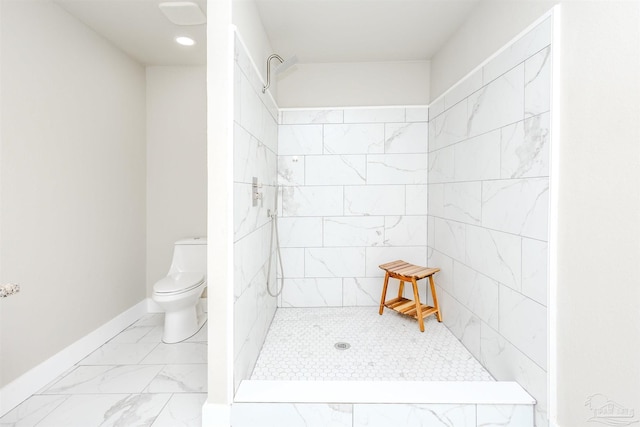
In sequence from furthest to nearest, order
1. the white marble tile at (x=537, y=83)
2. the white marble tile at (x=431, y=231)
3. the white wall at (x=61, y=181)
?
the white marble tile at (x=431, y=231), the white wall at (x=61, y=181), the white marble tile at (x=537, y=83)

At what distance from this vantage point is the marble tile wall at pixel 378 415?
150 centimetres

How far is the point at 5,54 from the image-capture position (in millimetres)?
1695

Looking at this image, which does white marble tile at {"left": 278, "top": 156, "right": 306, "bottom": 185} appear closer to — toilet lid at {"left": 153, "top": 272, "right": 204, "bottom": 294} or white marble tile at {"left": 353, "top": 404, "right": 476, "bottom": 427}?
toilet lid at {"left": 153, "top": 272, "right": 204, "bottom": 294}

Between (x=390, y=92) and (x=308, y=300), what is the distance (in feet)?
6.87

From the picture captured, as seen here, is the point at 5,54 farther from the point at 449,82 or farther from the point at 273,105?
the point at 449,82

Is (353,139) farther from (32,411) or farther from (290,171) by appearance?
(32,411)

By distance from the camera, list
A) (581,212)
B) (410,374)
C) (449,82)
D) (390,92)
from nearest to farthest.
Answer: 1. (581,212)
2. (410,374)
3. (449,82)
4. (390,92)

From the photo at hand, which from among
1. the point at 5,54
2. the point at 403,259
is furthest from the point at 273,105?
the point at 403,259

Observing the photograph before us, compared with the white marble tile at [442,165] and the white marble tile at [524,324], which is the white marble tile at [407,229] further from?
the white marble tile at [524,324]

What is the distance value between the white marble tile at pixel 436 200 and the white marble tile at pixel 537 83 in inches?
42.5

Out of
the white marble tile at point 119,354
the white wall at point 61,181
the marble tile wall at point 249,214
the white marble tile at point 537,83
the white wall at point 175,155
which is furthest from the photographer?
the white wall at point 175,155

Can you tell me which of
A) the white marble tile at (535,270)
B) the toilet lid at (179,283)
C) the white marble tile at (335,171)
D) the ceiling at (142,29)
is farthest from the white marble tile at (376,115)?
the toilet lid at (179,283)

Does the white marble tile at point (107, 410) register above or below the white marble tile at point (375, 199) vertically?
below

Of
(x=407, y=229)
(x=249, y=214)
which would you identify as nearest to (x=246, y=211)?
(x=249, y=214)
